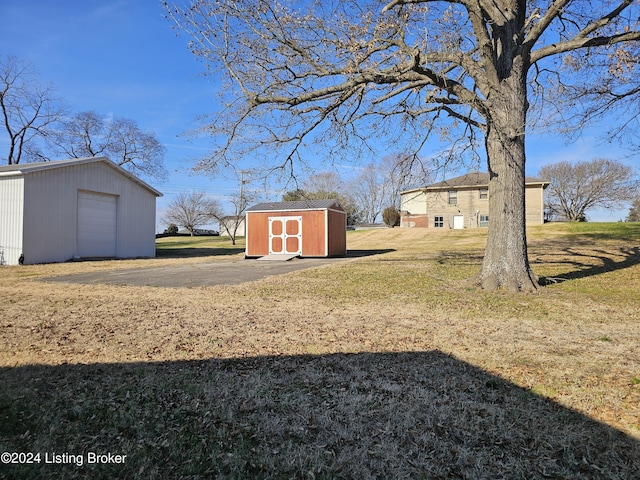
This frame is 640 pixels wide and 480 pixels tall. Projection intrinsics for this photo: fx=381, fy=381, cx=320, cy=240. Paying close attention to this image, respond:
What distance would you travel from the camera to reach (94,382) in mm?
3211

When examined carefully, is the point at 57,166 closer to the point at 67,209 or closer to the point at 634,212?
the point at 67,209

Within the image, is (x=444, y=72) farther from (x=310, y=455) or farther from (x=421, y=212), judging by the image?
(x=421, y=212)

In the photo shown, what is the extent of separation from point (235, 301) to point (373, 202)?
166 ft

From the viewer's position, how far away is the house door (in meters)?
20.5

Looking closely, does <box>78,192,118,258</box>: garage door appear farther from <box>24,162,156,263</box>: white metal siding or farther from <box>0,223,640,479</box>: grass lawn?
<box>0,223,640,479</box>: grass lawn

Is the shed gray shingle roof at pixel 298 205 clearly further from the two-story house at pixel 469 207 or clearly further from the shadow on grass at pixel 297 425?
the shadow on grass at pixel 297 425

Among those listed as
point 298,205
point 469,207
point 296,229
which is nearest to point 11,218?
point 296,229

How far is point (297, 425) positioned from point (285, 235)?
18.4m

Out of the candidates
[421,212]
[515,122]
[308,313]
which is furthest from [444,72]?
[421,212]

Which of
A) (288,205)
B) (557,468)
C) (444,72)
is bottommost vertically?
(557,468)

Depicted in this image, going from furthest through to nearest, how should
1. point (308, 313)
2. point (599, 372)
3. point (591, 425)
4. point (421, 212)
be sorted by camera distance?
point (421, 212), point (308, 313), point (599, 372), point (591, 425)

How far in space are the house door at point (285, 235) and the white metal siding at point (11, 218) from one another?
10906mm

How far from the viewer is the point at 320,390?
308 centimetres

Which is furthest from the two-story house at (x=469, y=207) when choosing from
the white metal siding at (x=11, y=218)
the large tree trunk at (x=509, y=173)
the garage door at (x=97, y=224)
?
the white metal siding at (x=11, y=218)
